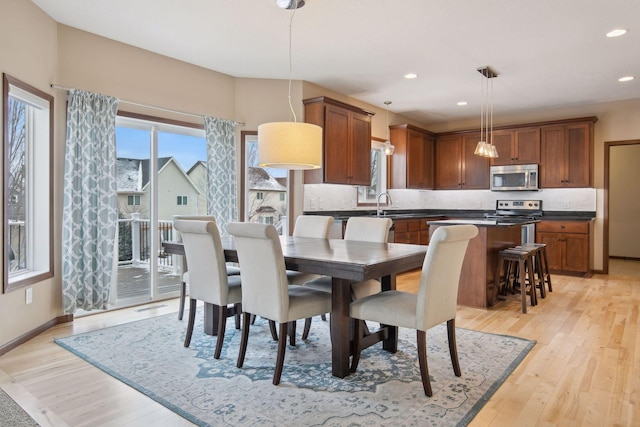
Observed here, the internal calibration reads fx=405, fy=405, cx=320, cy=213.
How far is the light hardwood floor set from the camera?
209cm

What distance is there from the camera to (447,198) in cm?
792

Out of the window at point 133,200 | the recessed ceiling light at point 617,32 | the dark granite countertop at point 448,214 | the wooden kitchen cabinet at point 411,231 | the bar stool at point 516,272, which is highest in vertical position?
the recessed ceiling light at point 617,32

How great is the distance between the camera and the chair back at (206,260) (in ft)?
9.32

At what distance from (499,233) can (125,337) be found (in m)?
3.80

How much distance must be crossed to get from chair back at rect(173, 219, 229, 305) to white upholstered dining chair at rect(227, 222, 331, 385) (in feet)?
0.86

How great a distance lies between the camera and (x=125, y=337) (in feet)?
10.8

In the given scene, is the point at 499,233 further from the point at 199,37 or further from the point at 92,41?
the point at 92,41

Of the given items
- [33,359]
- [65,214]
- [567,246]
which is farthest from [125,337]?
[567,246]

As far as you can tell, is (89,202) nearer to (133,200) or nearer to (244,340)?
(133,200)

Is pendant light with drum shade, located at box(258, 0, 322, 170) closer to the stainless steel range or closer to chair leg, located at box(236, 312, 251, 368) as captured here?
chair leg, located at box(236, 312, 251, 368)

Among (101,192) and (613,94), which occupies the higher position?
(613,94)

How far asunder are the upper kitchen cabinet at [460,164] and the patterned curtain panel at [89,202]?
5.70m

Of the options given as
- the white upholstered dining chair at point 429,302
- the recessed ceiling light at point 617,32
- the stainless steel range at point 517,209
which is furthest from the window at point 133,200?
the stainless steel range at point 517,209

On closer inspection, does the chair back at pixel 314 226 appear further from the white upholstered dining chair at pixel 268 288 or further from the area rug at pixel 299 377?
the white upholstered dining chair at pixel 268 288
